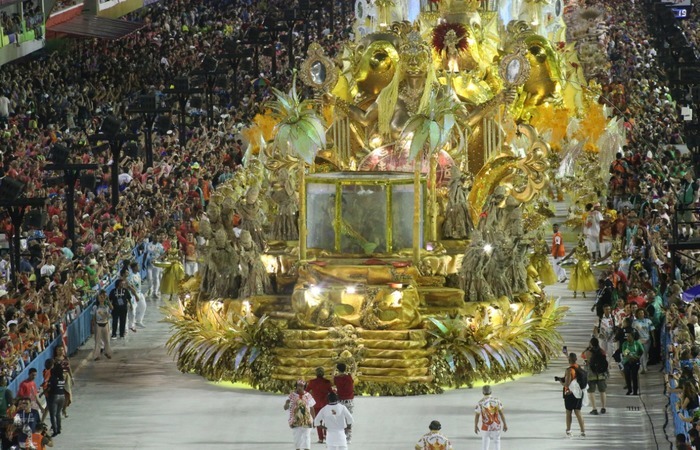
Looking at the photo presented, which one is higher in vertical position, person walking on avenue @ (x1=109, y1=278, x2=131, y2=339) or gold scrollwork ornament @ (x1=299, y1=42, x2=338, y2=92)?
gold scrollwork ornament @ (x1=299, y1=42, x2=338, y2=92)

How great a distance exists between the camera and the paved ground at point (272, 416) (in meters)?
29.7

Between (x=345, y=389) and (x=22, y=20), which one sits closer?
(x=345, y=389)

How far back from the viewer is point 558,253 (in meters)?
41.7

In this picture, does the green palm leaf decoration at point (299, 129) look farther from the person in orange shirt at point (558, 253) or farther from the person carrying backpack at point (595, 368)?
the person in orange shirt at point (558, 253)

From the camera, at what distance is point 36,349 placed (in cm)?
3256

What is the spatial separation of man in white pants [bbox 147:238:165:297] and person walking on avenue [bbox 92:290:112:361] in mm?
5495

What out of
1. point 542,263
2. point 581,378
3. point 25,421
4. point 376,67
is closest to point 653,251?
point 542,263

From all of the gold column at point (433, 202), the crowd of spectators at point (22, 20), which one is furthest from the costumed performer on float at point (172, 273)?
the crowd of spectators at point (22, 20)

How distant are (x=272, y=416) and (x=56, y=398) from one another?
3.08 m

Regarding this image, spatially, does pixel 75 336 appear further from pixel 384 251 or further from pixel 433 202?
pixel 433 202

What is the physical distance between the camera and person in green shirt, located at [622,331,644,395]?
32.3 meters

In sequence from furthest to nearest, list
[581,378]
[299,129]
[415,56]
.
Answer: [415,56] < [299,129] < [581,378]

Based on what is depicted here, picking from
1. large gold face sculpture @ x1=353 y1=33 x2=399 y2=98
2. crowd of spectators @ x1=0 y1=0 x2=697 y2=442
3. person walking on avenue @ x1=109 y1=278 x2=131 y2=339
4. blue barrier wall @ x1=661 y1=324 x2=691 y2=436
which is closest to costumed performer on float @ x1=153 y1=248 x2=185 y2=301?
crowd of spectators @ x1=0 y1=0 x2=697 y2=442

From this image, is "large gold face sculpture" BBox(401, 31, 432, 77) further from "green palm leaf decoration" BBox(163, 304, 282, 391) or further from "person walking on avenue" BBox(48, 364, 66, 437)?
"person walking on avenue" BBox(48, 364, 66, 437)
